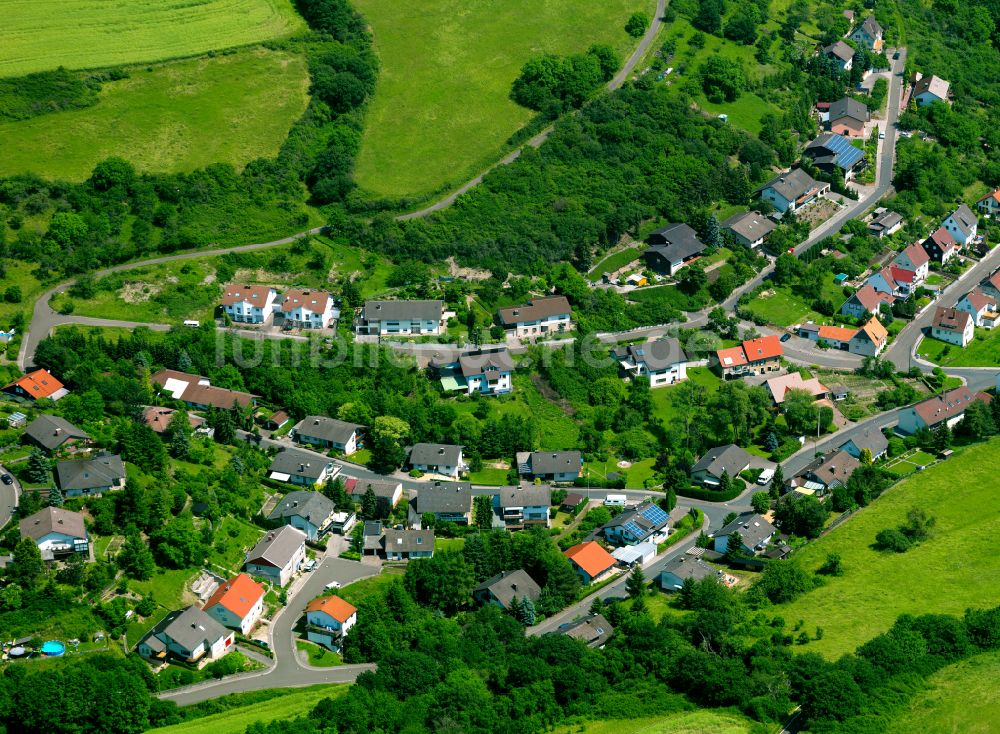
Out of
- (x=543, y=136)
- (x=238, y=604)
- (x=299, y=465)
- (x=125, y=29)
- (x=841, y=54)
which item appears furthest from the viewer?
(x=841, y=54)

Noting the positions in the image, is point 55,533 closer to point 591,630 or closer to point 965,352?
point 591,630

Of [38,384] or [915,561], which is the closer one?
[915,561]

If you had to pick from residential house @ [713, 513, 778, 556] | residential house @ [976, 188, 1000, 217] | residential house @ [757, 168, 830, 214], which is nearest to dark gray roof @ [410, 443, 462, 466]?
residential house @ [713, 513, 778, 556]

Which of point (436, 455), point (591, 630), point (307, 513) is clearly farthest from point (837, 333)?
point (307, 513)

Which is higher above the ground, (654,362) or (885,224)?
(885,224)

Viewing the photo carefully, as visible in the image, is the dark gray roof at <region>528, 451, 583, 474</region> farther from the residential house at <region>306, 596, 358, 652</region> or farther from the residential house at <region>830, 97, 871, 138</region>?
the residential house at <region>830, 97, 871, 138</region>

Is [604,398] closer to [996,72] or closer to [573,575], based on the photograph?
[573,575]
